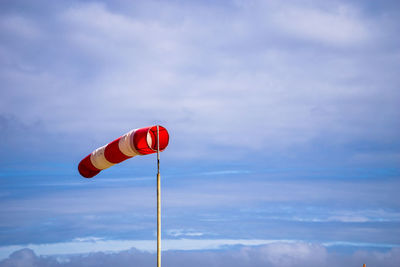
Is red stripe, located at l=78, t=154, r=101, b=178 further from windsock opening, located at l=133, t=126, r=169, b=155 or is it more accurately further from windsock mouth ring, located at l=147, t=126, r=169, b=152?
windsock mouth ring, located at l=147, t=126, r=169, b=152

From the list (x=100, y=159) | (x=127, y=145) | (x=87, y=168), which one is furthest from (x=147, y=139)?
(x=87, y=168)

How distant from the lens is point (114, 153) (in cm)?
1867

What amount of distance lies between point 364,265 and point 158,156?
26.6 feet

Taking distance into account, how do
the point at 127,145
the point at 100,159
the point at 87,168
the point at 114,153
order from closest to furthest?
1. the point at 127,145
2. the point at 114,153
3. the point at 100,159
4. the point at 87,168

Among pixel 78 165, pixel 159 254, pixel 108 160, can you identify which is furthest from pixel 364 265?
pixel 78 165

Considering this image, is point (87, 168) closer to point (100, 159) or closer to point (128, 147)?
point (100, 159)

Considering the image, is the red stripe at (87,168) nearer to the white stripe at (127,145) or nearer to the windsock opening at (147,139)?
the white stripe at (127,145)

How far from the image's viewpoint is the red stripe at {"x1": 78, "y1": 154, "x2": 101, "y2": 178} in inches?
799

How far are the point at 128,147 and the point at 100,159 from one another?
2189 mm

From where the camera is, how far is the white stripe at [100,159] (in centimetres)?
1936

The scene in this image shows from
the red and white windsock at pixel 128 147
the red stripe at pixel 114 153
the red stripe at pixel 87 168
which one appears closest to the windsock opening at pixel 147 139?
the red and white windsock at pixel 128 147

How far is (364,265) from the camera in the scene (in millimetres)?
16359

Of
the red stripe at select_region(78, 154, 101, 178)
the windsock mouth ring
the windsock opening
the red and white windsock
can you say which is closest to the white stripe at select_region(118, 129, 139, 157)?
the red and white windsock

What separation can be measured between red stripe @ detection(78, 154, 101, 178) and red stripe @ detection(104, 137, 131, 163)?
4.78 ft
